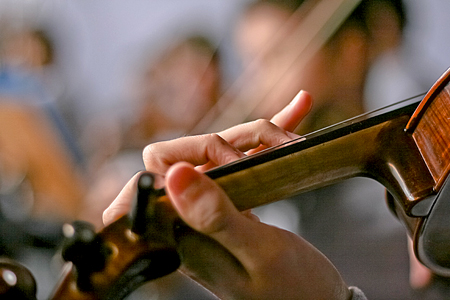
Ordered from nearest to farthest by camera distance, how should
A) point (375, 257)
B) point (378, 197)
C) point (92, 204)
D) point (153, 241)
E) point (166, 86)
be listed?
point (153, 241), point (375, 257), point (378, 197), point (92, 204), point (166, 86)

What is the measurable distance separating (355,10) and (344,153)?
1.91ft

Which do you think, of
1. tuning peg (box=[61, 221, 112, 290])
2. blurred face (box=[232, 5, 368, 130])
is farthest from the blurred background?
tuning peg (box=[61, 221, 112, 290])

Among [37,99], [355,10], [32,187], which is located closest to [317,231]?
[355,10]

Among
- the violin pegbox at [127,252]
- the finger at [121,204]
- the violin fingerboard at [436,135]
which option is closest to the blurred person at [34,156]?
the finger at [121,204]

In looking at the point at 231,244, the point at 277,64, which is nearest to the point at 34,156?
the point at 277,64

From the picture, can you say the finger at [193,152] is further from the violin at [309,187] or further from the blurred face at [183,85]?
the blurred face at [183,85]

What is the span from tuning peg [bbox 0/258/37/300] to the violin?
0.07 feet

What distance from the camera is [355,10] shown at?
719 mm

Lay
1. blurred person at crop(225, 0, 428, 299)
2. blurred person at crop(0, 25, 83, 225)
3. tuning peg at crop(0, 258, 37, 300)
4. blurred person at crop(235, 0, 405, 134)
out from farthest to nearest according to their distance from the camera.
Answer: blurred person at crop(0, 25, 83, 225)
blurred person at crop(235, 0, 405, 134)
blurred person at crop(225, 0, 428, 299)
tuning peg at crop(0, 258, 37, 300)

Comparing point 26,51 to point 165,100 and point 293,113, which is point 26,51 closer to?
point 165,100

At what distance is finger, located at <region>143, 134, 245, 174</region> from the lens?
0.32 meters

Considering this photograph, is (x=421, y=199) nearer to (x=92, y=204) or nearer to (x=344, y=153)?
(x=344, y=153)

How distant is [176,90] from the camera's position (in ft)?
3.09

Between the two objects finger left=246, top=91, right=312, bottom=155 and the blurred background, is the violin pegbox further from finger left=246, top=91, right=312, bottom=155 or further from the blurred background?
the blurred background
